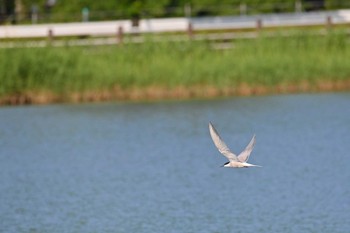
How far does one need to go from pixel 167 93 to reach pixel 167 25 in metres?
9.49

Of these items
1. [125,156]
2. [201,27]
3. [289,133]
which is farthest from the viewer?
[201,27]

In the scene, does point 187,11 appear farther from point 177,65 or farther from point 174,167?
point 174,167

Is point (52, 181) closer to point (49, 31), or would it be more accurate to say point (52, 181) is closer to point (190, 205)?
point (190, 205)

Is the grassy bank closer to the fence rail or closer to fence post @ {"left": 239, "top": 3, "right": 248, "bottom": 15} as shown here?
the fence rail

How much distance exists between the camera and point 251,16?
1683 inches

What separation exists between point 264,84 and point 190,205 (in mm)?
12948

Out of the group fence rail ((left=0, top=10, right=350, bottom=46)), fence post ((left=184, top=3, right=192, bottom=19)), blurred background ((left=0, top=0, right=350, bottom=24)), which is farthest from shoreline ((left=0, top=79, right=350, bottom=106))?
fence post ((left=184, top=3, right=192, bottom=19))

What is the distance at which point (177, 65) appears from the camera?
104ft

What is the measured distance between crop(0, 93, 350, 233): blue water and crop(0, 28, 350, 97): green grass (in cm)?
52

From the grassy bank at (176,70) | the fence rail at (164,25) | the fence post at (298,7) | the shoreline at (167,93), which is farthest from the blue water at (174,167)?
the fence post at (298,7)

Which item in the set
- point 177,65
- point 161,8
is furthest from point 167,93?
point 161,8

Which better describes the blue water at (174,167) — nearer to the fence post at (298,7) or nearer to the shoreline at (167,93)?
the shoreline at (167,93)

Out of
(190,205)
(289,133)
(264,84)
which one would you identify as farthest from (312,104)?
(190,205)

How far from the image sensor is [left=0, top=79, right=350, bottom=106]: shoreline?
30.6 metres
